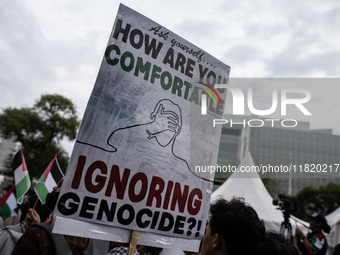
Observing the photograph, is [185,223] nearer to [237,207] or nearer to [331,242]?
[237,207]

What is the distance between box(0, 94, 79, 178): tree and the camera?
22781mm

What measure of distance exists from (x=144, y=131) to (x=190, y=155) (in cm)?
43

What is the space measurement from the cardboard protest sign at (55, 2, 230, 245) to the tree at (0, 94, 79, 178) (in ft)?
77.3

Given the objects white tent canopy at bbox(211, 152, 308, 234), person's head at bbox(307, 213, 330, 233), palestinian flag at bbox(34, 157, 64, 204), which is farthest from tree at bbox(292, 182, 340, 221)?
palestinian flag at bbox(34, 157, 64, 204)

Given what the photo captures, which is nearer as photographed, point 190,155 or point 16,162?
point 190,155

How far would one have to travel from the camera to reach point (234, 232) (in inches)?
56.7

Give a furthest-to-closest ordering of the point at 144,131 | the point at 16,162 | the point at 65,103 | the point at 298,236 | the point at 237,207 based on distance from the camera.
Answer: the point at 65,103, the point at 298,236, the point at 16,162, the point at 144,131, the point at 237,207

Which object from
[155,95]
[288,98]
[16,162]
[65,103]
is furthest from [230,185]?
[65,103]

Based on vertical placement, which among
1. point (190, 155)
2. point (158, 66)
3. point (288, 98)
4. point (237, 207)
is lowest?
point (237, 207)

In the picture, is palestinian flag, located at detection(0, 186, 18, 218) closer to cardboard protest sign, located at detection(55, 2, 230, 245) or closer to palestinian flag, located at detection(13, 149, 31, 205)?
palestinian flag, located at detection(13, 149, 31, 205)

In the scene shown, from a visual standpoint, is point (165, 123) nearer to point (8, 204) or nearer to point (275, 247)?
point (275, 247)

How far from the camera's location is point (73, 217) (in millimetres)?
1552

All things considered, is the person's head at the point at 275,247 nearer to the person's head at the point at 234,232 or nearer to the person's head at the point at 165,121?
the person's head at the point at 234,232

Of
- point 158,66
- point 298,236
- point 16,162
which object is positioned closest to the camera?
point 158,66
